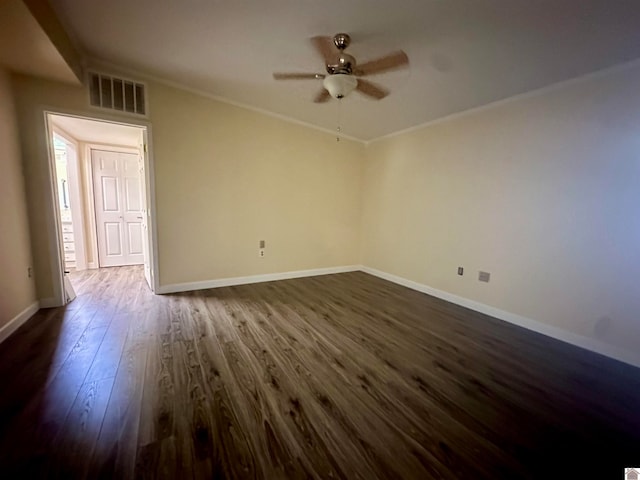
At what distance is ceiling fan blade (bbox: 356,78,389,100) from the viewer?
7.91 feet

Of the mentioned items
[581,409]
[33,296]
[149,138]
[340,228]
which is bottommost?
[581,409]

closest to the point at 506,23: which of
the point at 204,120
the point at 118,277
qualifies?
the point at 204,120

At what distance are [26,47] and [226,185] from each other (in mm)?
2237

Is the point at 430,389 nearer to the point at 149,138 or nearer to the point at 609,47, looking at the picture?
the point at 609,47

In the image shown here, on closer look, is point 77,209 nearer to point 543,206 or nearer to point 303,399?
point 303,399

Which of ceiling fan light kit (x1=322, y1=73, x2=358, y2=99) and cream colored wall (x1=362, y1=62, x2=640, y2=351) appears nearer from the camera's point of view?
ceiling fan light kit (x1=322, y1=73, x2=358, y2=99)

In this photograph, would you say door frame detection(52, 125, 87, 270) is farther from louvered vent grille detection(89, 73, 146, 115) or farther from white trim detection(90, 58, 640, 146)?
white trim detection(90, 58, 640, 146)

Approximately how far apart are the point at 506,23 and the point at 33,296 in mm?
5043

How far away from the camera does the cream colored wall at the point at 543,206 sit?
241 cm

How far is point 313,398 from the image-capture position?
181 centimetres

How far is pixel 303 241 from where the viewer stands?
4.90 metres

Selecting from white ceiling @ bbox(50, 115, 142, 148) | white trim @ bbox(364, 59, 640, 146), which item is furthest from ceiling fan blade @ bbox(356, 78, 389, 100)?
white ceiling @ bbox(50, 115, 142, 148)

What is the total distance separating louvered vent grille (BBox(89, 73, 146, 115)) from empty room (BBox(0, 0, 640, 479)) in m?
0.02

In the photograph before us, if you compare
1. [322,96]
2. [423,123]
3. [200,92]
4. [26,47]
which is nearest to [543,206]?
[423,123]
